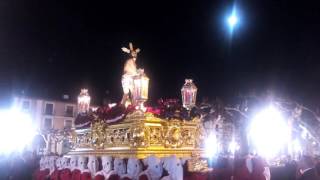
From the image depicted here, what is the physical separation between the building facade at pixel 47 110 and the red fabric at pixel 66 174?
41157mm

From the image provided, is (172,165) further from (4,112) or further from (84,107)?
(4,112)

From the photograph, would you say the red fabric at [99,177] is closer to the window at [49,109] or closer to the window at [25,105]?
the window at [25,105]

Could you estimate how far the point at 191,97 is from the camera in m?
10.6

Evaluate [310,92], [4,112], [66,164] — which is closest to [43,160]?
[66,164]

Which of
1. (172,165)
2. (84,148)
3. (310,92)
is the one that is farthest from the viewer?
(310,92)

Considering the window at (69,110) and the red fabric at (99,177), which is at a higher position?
the window at (69,110)

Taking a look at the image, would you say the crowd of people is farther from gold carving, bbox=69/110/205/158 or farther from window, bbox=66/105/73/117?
window, bbox=66/105/73/117

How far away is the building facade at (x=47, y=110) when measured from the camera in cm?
5253

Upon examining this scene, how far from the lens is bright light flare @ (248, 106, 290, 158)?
28.6m

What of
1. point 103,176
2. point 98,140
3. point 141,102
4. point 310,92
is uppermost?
point 310,92

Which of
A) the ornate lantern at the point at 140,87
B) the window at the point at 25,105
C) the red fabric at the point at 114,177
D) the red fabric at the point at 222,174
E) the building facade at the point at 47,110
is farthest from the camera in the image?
the building facade at the point at 47,110

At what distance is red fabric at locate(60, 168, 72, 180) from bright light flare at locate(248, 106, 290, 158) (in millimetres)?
19061

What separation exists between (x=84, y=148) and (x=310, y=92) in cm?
2445

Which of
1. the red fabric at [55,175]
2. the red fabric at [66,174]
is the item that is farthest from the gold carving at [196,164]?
the red fabric at [55,175]
